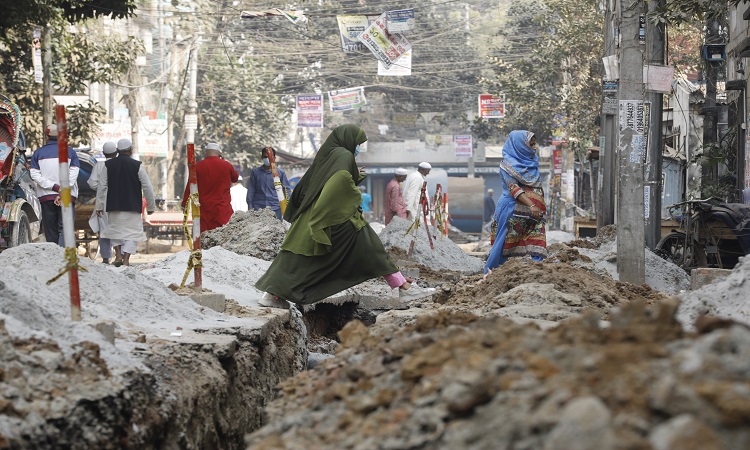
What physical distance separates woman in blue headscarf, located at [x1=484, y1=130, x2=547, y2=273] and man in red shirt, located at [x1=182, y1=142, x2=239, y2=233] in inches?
156

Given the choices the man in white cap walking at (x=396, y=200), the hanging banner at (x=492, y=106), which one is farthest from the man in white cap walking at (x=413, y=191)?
the hanging banner at (x=492, y=106)

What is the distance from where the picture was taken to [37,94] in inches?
837

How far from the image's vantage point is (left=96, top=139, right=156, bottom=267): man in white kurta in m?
13.2

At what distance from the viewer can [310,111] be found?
40.7 meters

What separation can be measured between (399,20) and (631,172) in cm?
1747

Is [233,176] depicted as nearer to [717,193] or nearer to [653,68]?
[653,68]

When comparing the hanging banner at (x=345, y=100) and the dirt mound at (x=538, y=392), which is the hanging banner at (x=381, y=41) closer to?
the hanging banner at (x=345, y=100)

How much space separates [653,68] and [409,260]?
504 cm

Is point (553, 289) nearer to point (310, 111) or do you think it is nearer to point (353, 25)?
point (353, 25)

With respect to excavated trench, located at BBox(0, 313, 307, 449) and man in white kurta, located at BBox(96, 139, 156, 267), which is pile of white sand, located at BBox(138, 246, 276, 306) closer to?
man in white kurta, located at BBox(96, 139, 156, 267)

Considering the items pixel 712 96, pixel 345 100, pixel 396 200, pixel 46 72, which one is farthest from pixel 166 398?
pixel 345 100

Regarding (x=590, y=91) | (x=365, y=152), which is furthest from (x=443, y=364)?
(x=365, y=152)

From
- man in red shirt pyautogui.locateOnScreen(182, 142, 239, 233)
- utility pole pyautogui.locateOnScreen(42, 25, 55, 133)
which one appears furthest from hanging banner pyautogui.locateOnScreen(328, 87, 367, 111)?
man in red shirt pyautogui.locateOnScreen(182, 142, 239, 233)

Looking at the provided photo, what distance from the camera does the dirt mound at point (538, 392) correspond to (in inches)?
105
